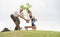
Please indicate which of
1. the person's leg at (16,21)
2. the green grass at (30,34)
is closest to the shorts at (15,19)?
the person's leg at (16,21)

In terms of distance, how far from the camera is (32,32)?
124 cm

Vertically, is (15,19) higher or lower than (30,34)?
higher

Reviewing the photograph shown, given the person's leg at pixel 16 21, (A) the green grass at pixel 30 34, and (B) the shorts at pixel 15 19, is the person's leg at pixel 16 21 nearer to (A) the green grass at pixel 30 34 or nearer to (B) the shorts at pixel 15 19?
(B) the shorts at pixel 15 19

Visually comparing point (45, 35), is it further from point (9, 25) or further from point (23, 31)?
point (9, 25)

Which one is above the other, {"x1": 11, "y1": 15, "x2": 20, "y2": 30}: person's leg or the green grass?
{"x1": 11, "y1": 15, "x2": 20, "y2": 30}: person's leg

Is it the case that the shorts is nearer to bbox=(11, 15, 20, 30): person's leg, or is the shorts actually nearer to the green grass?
bbox=(11, 15, 20, 30): person's leg

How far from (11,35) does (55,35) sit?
1.26ft

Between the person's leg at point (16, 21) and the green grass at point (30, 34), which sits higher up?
the person's leg at point (16, 21)

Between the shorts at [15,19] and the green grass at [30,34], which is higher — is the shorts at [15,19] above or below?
above

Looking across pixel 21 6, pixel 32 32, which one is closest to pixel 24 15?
pixel 21 6

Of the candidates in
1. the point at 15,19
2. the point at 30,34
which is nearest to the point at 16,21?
the point at 15,19

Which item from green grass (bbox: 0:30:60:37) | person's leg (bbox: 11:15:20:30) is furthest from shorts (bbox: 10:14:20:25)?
green grass (bbox: 0:30:60:37)

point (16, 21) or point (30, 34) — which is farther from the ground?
point (16, 21)

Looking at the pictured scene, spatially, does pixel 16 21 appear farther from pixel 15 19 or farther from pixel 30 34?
pixel 30 34
